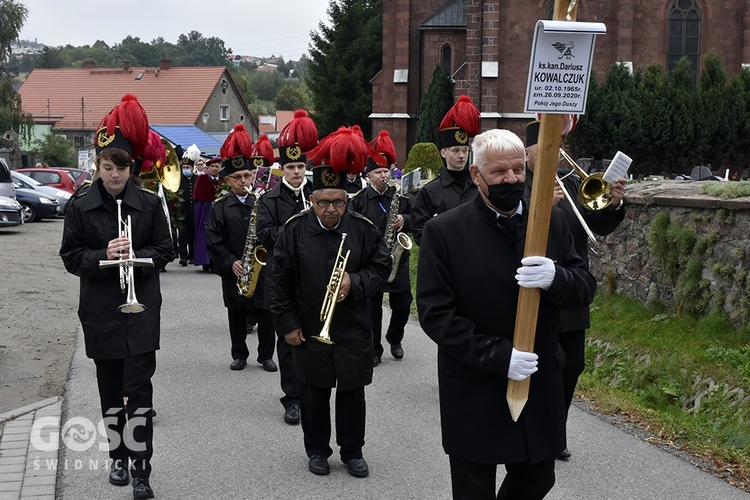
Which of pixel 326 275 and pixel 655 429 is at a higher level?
pixel 326 275

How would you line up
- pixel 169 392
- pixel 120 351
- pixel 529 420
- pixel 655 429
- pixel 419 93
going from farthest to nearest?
pixel 419 93 → pixel 169 392 → pixel 655 429 → pixel 120 351 → pixel 529 420

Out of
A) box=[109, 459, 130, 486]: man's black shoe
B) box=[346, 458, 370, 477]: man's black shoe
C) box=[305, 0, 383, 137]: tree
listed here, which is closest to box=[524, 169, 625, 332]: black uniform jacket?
box=[346, 458, 370, 477]: man's black shoe

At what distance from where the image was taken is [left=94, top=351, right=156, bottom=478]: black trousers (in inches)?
223

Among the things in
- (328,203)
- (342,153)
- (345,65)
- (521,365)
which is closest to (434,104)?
(345,65)

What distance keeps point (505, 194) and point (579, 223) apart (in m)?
2.06

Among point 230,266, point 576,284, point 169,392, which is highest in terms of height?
point 576,284

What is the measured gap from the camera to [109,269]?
18.4 feet

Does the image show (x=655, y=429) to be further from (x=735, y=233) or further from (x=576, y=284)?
(x=576, y=284)

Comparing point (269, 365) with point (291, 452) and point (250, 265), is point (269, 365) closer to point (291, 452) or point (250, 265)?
point (250, 265)

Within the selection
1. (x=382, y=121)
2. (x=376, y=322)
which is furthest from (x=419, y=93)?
(x=376, y=322)

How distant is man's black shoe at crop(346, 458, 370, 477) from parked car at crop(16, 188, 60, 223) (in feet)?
84.2

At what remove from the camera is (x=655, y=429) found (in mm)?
7309

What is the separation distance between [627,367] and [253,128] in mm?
78006

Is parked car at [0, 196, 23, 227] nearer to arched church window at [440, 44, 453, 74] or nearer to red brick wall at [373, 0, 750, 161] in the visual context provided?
red brick wall at [373, 0, 750, 161]
